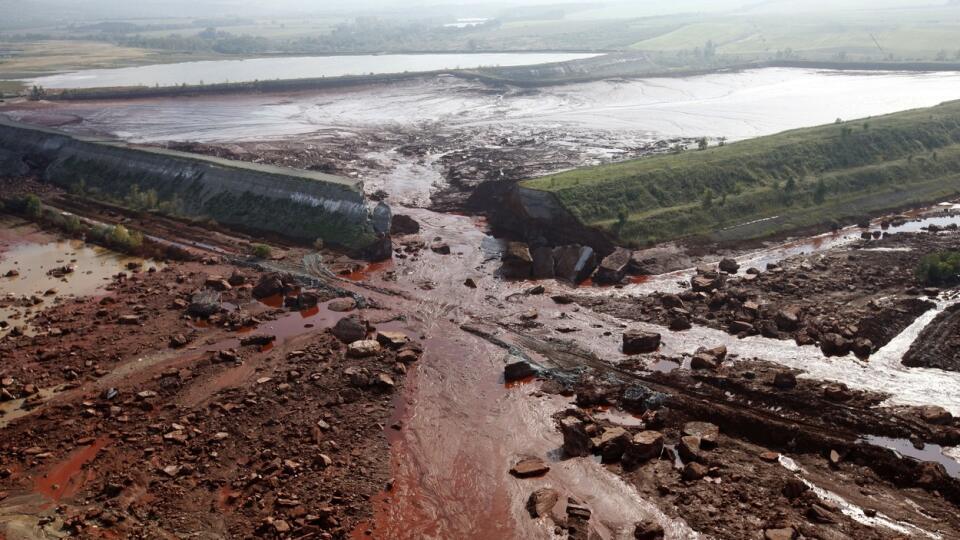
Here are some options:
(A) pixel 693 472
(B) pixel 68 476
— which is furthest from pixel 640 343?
(B) pixel 68 476

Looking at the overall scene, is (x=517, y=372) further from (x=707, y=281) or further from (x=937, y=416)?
(x=937, y=416)

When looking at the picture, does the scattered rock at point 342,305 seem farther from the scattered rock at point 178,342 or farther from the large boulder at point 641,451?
the large boulder at point 641,451

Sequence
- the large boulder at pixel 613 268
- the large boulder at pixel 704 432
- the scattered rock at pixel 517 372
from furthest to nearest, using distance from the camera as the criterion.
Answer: the large boulder at pixel 613 268
the scattered rock at pixel 517 372
the large boulder at pixel 704 432

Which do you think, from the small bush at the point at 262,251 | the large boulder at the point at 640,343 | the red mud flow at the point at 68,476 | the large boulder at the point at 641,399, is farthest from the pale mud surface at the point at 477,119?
the red mud flow at the point at 68,476

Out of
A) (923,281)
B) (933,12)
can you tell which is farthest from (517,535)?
(933,12)

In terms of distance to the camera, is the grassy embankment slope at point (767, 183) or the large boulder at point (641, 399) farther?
the grassy embankment slope at point (767, 183)

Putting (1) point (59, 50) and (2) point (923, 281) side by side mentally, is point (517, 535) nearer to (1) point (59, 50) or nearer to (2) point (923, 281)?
(2) point (923, 281)

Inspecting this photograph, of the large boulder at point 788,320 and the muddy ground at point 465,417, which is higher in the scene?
the large boulder at point 788,320
